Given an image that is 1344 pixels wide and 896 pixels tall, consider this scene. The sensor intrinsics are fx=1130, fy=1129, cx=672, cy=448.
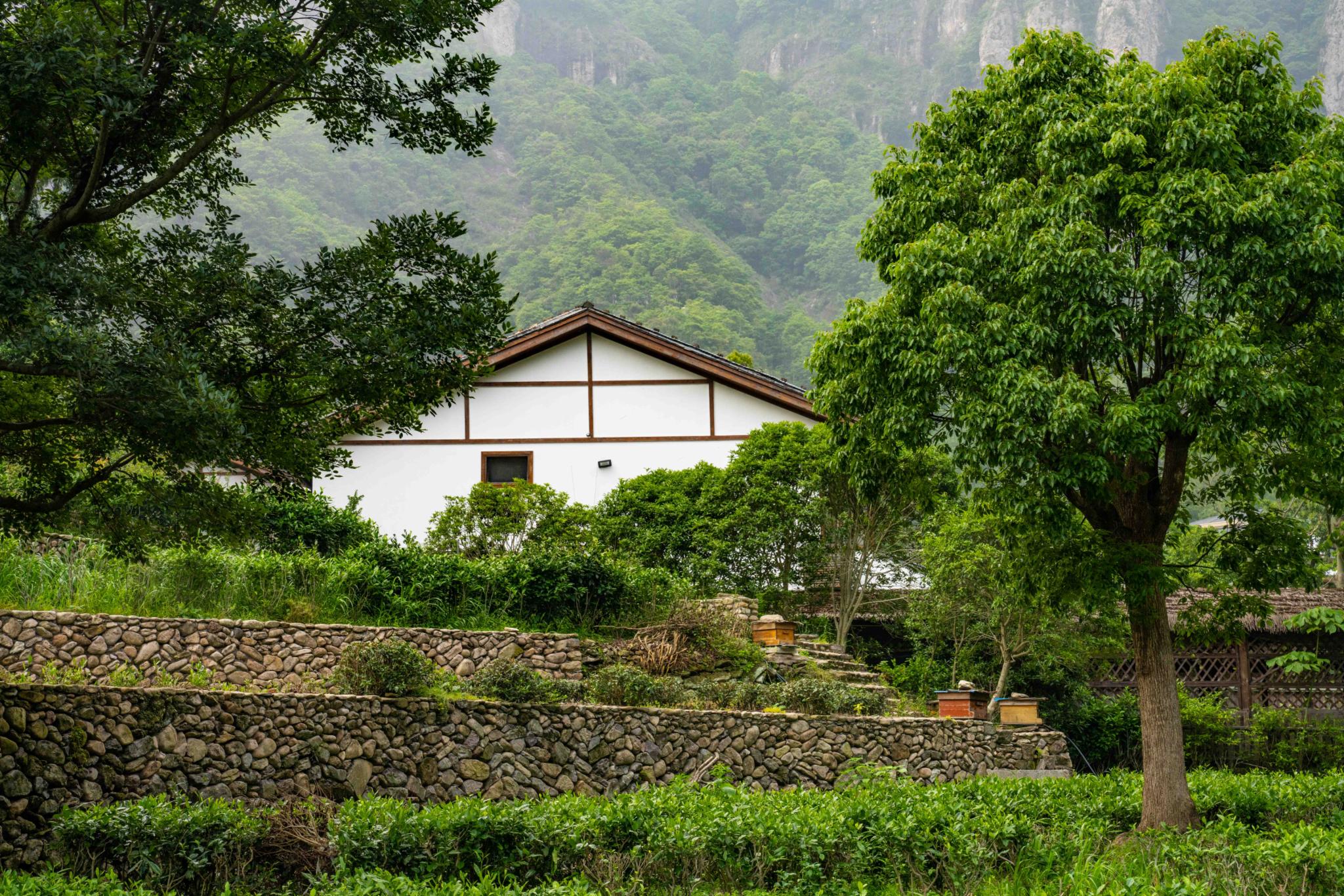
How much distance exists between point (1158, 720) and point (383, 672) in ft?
23.7

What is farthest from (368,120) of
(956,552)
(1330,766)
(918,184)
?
(1330,766)

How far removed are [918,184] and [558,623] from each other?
6.72 metres

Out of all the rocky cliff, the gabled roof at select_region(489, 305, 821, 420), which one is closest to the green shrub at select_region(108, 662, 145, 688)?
the gabled roof at select_region(489, 305, 821, 420)

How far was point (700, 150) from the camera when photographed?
56.2 meters

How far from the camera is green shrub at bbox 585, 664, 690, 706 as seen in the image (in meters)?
12.2

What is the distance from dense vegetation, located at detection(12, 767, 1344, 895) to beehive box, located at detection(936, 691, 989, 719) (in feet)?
18.8

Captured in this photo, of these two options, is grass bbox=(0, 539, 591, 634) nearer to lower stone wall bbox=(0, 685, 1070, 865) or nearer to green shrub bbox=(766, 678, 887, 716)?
lower stone wall bbox=(0, 685, 1070, 865)

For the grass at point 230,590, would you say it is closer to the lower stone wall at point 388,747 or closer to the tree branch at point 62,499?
the lower stone wall at point 388,747

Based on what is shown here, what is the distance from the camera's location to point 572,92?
202 ft

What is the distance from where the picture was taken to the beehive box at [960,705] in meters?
14.4

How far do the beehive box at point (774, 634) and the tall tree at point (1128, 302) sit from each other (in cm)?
412

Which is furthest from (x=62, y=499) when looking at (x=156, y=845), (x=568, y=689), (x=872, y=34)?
(x=872, y=34)

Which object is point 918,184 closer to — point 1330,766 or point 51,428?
point 51,428

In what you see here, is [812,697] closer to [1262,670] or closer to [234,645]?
[234,645]
